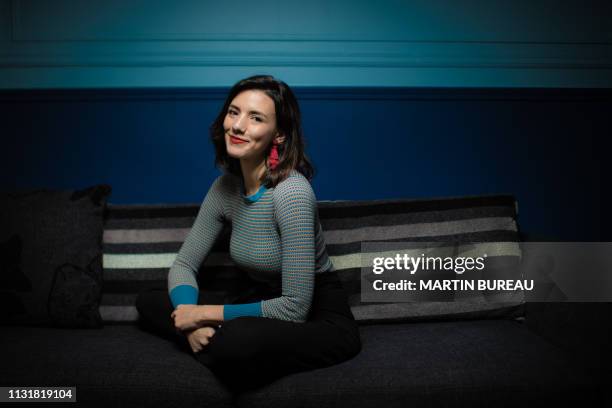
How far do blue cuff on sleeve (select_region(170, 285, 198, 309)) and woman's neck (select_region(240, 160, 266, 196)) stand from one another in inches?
13.5

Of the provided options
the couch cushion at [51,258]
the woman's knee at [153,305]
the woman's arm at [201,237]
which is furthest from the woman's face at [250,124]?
the couch cushion at [51,258]

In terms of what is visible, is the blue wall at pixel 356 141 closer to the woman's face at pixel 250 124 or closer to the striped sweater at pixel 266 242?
the striped sweater at pixel 266 242

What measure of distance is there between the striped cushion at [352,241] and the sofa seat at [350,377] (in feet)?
0.88

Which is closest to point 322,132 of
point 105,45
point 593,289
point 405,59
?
point 405,59

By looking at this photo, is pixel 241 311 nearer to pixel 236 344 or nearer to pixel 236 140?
pixel 236 344

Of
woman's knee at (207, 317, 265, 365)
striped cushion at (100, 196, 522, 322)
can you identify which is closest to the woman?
woman's knee at (207, 317, 265, 365)

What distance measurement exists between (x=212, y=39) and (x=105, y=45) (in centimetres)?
43

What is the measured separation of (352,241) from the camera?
1822mm

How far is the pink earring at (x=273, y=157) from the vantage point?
1567 mm

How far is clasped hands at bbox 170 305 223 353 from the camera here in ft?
4.63

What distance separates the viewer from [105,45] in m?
2.15

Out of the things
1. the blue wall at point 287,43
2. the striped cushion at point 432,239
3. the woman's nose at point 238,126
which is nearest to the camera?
the woman's nose at point 238,126

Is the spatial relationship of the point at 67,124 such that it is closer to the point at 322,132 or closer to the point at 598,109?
the point at 322,132

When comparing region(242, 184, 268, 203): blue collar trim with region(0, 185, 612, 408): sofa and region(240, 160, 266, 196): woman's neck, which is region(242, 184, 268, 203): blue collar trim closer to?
region(240, 160, 266, 196): woman's neck
